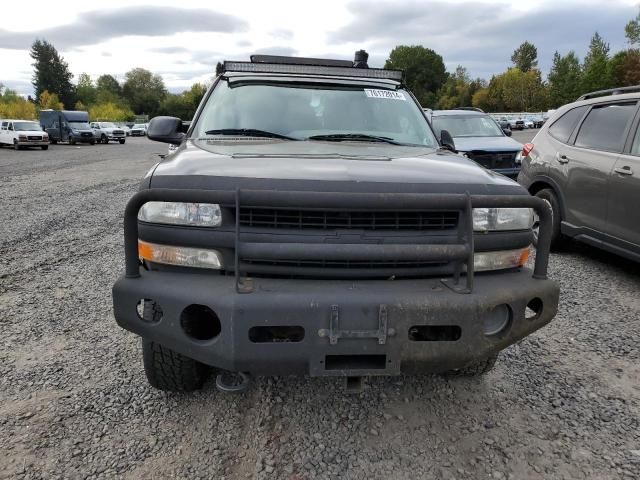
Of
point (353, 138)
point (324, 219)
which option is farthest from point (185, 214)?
point (353, 138)

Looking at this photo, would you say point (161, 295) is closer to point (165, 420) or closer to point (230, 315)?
point (230, 315)

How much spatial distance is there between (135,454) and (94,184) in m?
11.1

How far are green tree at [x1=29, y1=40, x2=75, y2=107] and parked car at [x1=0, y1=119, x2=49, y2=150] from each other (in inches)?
2883

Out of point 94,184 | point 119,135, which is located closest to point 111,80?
point 119,135

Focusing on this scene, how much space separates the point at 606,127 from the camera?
5223 mm

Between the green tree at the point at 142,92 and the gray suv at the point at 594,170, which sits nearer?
the gray suv at the point at 594,170

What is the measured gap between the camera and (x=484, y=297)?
214 cm

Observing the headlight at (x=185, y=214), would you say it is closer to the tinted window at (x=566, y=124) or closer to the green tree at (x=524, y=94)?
the tinted window at (x=566, y=124)

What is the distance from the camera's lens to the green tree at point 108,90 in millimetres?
98250

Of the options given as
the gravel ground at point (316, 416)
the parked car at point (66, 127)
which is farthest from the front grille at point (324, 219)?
the parked car at point (66, 127)

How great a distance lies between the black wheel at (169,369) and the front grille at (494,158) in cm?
798

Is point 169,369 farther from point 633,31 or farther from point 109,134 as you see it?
point 633,31

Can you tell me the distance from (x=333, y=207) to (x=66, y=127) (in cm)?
3682

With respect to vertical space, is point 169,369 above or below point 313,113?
below
